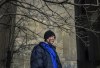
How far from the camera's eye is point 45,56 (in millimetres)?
5520

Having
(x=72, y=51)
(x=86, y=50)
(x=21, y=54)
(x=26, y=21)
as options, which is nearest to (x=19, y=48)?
(x=21, y=54)

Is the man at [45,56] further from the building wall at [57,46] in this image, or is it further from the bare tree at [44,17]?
the building wall at [57,46]

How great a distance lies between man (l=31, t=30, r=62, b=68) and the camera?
17.9 ft

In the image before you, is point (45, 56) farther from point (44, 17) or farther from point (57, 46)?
point (57, 46)

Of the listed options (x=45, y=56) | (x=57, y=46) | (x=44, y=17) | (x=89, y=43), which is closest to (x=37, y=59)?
(x=45, y=56)

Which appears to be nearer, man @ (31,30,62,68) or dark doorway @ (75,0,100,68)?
man @ (31,30,62,68)

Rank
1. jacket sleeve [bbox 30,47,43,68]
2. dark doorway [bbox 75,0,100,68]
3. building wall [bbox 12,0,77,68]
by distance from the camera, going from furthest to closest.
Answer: dark doorway [bbox 75,0,100,68] < building wall [bbox 12,0,77,68] < jacket sleeve [bbox 30,47,43,68]

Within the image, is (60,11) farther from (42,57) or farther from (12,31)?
(42,57)

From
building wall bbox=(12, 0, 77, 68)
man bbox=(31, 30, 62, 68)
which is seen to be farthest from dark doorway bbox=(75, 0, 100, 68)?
man bbox=(31, 30, 62, 68)

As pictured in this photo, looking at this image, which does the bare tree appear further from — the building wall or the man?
the man

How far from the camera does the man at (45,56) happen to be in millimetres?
5445

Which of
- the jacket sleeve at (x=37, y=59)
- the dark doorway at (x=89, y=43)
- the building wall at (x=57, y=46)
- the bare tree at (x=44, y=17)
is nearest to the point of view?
the jacket sleeve at (x=37, y=59)

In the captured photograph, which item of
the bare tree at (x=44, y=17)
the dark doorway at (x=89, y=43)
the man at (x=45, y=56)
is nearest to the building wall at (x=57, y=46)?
the bare tree at (x=44, y=17)

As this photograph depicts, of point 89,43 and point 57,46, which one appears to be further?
point 89,43
